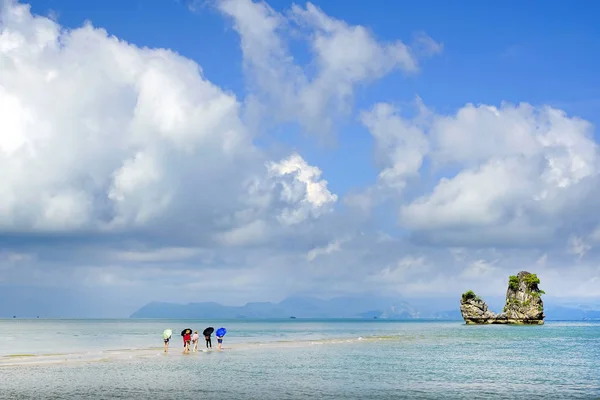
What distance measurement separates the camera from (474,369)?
60750 mm

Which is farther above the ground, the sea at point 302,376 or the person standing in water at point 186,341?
the person standing in water at point 186,341

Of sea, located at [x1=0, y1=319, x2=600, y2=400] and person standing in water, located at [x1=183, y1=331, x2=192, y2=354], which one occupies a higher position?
person standing in water, located at [x1=183, y1=331, x2=192, y2=354]

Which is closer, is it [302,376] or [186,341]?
[302,376]

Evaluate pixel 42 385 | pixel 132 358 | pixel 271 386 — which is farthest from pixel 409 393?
pixel 132 358

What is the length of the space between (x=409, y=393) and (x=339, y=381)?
7.98m

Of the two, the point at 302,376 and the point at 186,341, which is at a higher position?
the point at 186,341

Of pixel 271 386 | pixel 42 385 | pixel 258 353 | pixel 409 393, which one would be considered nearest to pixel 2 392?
pixel 42 385

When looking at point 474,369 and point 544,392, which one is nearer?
point 544,392

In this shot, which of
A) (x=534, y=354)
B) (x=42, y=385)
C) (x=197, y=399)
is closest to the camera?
(x=197, y=399)

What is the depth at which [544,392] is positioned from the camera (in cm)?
4506

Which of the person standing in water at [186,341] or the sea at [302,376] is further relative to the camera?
the person standing in water at [186,341]

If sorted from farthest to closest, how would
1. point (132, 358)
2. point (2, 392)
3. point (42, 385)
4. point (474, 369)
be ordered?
point (132, 358) < point (474, 369) < point (42, 385) < point (2, 392)

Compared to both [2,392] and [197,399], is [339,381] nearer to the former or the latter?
[197,399]

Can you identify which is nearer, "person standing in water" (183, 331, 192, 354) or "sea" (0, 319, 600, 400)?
"sea" (0, 319, 600, 400)
